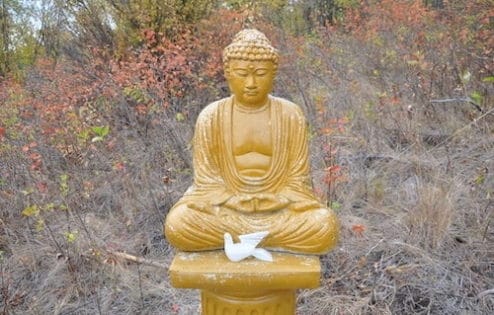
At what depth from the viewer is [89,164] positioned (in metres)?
4.23

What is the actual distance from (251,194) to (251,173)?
0.09m

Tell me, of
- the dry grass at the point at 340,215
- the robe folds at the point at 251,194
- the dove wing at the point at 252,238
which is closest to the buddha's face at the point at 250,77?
the robe folds at the point at 251,194

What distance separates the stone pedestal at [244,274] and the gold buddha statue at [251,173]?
0.19ft

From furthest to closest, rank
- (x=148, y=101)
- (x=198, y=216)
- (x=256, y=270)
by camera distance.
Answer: (x=148, y=101) < (x=198, y=216) < (x=256, y=270)

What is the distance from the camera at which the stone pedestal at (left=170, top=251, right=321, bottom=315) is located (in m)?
1.89

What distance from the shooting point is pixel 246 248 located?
6.36ft

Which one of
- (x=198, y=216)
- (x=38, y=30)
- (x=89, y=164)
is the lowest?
(x=89, y=164)

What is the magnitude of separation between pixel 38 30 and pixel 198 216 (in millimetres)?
7341

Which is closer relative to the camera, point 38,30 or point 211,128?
point 211,128

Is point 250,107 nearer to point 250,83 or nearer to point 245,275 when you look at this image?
point 250,83

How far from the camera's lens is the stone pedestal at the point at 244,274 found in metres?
1.89

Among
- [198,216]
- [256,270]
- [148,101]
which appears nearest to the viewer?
[256,270]

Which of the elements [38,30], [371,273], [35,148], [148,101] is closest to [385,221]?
[371,273]

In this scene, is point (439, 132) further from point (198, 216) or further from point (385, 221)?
point (198, 216)
